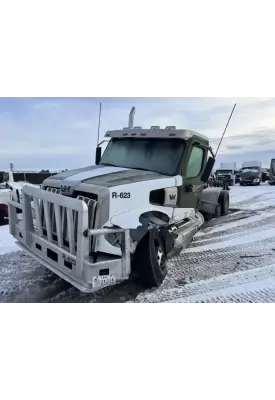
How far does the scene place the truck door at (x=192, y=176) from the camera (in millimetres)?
3545

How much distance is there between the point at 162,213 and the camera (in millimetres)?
3303

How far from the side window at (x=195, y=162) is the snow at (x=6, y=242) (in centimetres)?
191

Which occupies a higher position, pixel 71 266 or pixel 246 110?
pixel 246 110

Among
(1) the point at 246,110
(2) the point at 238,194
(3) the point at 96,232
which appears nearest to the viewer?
(3) the point at 96,232

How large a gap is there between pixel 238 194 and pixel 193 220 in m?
Answer: 0.90

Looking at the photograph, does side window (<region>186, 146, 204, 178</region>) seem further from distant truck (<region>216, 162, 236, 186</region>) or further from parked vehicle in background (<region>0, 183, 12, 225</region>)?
parked vehicle in background (<region>0, 183, 12, 225</region>)

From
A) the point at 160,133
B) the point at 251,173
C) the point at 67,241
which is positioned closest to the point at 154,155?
the point at 160,133

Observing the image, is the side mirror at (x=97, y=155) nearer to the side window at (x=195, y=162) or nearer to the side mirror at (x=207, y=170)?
the side window at (x=195, y=162)

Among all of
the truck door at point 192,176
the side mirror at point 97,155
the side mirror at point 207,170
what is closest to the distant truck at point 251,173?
the side mirror at point 207,170
